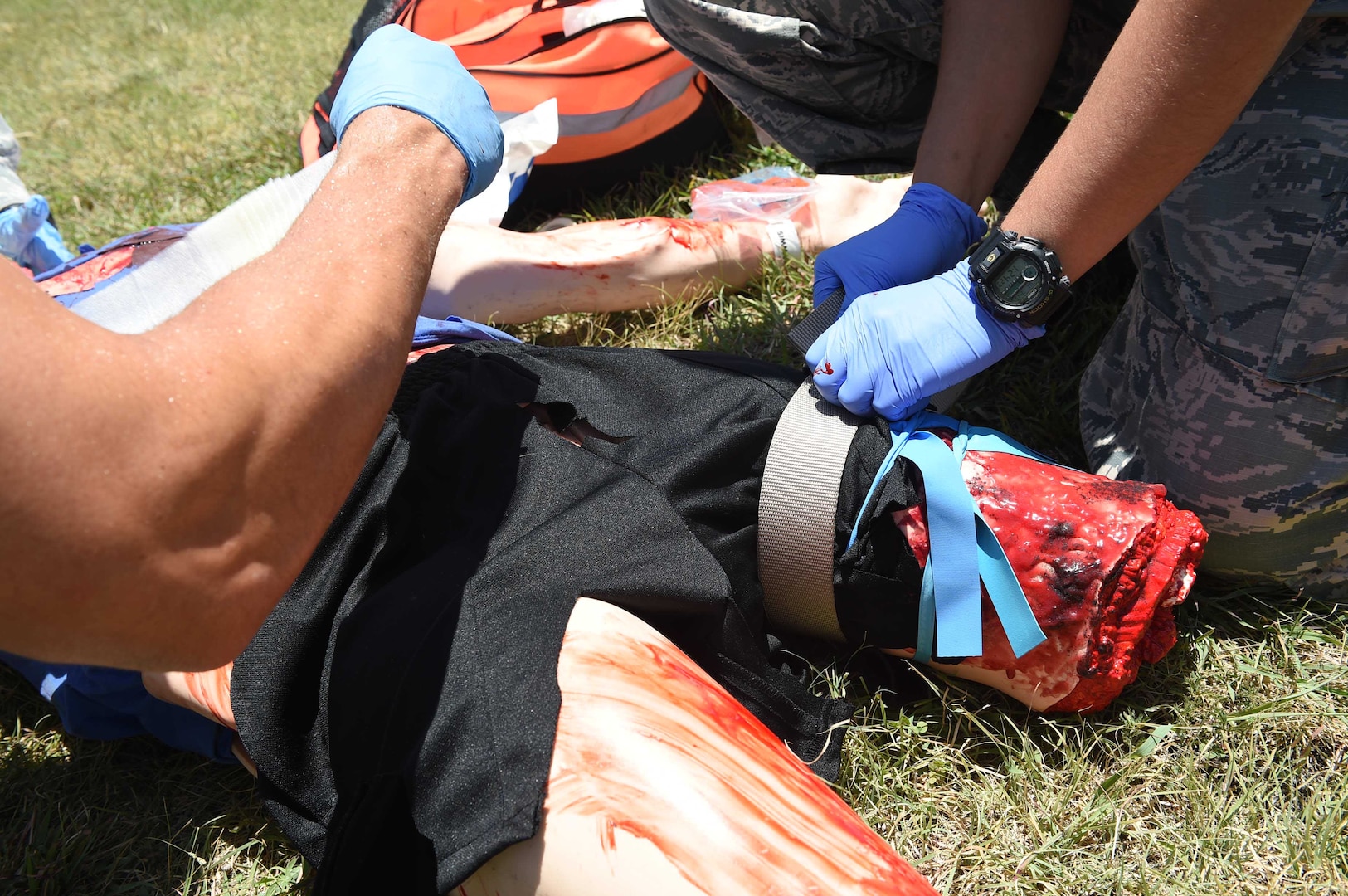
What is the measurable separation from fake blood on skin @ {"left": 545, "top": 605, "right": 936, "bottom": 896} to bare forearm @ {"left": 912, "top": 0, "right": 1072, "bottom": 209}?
1.10 metres

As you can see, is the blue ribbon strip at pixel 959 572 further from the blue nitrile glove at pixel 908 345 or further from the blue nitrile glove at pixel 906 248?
the blue nitrile glove at pixel 906 248

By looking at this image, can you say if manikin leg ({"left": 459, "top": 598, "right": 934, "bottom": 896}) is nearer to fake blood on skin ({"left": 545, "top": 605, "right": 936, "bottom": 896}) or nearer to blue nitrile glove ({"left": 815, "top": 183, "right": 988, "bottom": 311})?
fake blood on skin ({"left": 545, "top": 605, "right": 936, "bottom": 896})

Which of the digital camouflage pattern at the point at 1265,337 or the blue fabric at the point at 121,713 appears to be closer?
the digital camouflage pattern at the point at 1265,337

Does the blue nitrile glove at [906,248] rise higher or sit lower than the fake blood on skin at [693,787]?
higher

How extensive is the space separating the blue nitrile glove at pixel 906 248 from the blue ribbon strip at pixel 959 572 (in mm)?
437

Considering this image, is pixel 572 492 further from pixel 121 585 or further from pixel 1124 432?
pixel 1124 432

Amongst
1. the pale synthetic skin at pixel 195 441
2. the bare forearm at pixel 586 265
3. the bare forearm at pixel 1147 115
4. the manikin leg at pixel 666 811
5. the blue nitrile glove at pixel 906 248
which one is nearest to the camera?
the pale synthetic skin at pixel 195 441

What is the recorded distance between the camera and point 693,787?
2.96 feet

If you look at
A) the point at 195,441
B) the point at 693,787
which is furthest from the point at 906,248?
the point at 195,441

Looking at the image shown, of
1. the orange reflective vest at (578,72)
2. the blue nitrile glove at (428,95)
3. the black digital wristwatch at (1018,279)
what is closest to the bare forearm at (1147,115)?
the black digital wristwatch at (1018,279)

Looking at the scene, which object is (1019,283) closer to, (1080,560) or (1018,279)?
(1018,279)

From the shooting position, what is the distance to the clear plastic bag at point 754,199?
7.29 feet

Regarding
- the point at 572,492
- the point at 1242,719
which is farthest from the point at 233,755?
the point at 1242,719

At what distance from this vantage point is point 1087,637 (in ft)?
3.87
